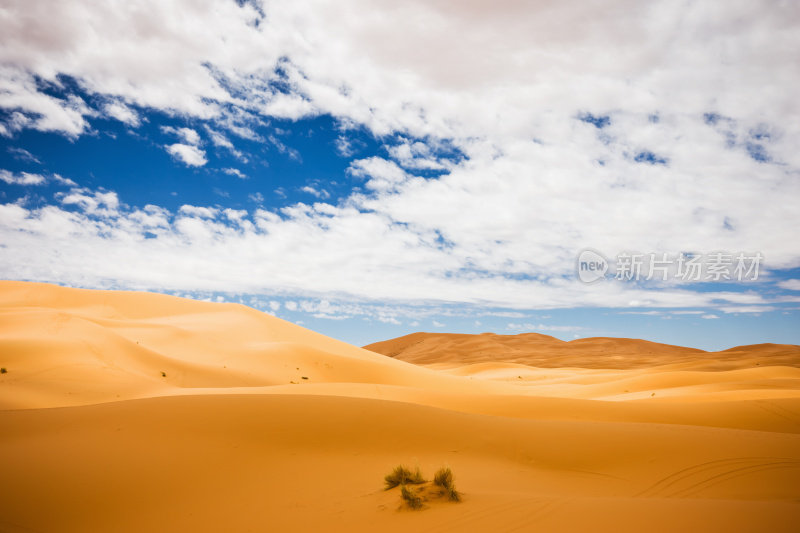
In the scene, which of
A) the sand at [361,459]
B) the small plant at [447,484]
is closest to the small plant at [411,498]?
the sand at [361,459]

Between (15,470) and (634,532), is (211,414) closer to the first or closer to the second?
(15,470)

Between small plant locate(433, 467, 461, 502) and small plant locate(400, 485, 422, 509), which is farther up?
small plant locate(433, 467, 461, 502)

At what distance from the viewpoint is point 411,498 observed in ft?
17.1

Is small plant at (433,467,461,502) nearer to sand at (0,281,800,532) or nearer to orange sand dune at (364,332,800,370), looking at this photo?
sand at (0,281,800,532)

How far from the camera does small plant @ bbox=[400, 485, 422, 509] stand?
5.18 meters

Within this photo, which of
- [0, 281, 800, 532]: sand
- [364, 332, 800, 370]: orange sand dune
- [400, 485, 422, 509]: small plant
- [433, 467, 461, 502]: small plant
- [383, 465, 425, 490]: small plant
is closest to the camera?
[0, 281, 800, 532]: sand

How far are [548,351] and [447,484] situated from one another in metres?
65.7

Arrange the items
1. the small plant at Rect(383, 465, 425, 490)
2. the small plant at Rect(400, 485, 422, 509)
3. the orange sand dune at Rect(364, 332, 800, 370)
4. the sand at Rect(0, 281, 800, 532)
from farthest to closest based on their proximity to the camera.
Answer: the orange sand dune at Rect(364, 332, 800, 370) → the small plant at Rect(383, 465, 425, 490) → the small plant at Rect(400, 485, 422, 509) → the sand at Rect(0, 281, 800, 532)

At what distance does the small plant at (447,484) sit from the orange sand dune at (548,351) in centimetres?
4518

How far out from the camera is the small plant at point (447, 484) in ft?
17.7

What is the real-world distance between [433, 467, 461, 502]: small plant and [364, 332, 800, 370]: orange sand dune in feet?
148

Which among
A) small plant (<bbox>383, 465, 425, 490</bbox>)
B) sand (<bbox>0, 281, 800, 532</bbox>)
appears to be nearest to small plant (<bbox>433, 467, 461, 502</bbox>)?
sand (<bbox>0, 281, 800, 532</bbox>)

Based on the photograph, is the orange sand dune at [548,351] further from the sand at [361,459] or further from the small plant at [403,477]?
the small plant at [403,477]

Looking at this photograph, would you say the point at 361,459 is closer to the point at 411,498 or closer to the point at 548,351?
the point at 411,498
